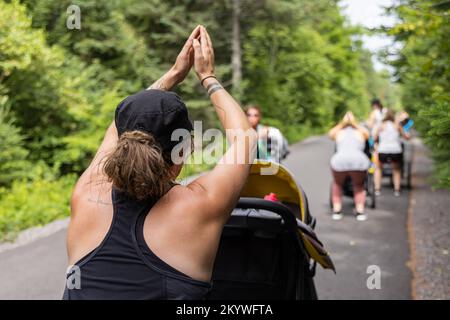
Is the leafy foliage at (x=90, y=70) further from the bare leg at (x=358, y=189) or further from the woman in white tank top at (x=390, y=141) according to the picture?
the woman in white tank top at (x=390, y=141)

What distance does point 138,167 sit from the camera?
1.72m

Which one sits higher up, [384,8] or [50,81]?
[384,8]

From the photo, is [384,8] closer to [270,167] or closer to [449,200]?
[449,200]

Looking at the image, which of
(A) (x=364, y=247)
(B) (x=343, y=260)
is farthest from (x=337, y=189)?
(B) (x=343, y=260)

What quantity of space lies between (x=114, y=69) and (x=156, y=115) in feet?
53.0

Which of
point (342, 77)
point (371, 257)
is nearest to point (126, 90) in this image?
point (371, 257)

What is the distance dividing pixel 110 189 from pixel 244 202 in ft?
3.79

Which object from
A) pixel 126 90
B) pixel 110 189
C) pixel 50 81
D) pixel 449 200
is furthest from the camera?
pixel 126 90

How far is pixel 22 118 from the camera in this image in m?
12.2

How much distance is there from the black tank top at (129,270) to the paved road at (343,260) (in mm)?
3918

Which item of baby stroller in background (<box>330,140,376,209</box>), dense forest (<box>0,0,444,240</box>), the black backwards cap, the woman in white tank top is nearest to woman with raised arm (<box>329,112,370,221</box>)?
baby stroller in background (<box>330,140,376,209</box>)

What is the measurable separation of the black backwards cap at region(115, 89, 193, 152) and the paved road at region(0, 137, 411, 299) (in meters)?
4.02

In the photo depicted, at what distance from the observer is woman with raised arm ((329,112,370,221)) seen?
8.69m

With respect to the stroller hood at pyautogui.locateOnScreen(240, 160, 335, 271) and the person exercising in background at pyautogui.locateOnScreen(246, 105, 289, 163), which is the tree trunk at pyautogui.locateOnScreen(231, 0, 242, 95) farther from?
the stroller hood at pyautogui.locateOnScreen(240, 160, 335, 271)
